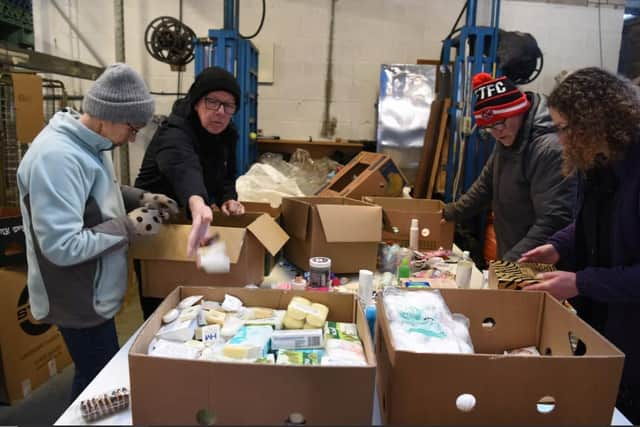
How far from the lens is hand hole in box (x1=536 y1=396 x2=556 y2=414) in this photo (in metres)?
0.84

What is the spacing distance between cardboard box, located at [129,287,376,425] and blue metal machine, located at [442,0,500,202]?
→ 3.19 metres

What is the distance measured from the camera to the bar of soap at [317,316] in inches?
42.2

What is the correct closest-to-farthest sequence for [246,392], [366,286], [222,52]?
[246,392], [366,286], [222,52]

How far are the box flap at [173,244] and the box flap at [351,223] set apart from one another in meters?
0.40

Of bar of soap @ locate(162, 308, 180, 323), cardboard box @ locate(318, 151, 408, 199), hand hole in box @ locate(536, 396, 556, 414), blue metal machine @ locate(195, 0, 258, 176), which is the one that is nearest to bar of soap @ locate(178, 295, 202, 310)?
bar of soap @ locate(162, 308, 180, 323)

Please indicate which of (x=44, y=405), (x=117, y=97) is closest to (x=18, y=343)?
(x=44, y=405)

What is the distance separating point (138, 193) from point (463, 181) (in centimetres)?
285

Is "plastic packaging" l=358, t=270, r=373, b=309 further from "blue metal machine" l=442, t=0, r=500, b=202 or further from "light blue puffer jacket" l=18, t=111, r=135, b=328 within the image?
"blue metal machine" l=442, t=0, r=500, b=202

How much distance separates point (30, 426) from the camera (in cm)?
207

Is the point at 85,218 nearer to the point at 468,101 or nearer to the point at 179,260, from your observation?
the point at 179,260

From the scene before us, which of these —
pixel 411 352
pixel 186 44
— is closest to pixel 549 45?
pixel 186 44

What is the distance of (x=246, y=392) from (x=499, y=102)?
174 cm

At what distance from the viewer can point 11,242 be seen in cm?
224

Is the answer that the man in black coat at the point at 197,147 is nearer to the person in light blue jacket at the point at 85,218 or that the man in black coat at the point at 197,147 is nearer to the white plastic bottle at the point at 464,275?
the person in light blue jacket at the point at 85,218
